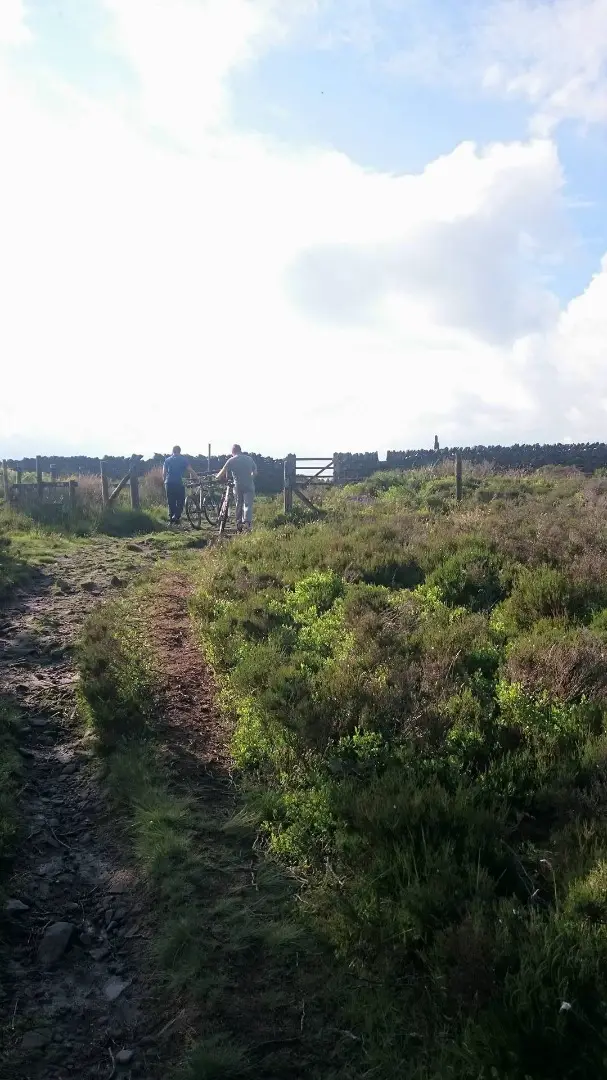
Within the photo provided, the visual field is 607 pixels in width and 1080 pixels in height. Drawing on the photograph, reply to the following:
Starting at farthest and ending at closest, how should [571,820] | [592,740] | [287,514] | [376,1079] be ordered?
1. [287,514]
2. [592,740]
3. [571,820]
4. [376,1079]

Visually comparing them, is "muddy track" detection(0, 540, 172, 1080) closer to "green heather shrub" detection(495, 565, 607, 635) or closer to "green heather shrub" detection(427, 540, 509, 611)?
"green heather shrub" detection(495, 565, 607, 635)

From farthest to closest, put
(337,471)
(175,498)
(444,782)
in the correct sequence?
1. (337,471)
2. (175,498)
3. (444,782)

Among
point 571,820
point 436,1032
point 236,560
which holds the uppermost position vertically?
point 236,560

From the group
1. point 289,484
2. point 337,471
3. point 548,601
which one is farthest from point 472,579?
point 337,471

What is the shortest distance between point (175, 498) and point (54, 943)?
14.6 meters

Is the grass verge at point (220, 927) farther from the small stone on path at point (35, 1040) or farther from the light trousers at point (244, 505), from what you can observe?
the light trousers at point (244, 505)

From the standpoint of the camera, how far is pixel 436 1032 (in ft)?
10.1

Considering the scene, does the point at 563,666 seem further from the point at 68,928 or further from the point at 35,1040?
the point at 35,1040

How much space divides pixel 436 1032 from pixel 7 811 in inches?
119

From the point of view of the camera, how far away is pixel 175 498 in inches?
707

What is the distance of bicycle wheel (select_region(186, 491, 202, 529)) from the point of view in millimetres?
18141

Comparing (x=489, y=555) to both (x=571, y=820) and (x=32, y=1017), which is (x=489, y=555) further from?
(x=32, y=1017)

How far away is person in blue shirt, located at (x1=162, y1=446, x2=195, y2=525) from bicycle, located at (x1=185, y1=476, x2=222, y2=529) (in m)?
0.31

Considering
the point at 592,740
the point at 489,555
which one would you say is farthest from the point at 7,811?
the point at 489,555
